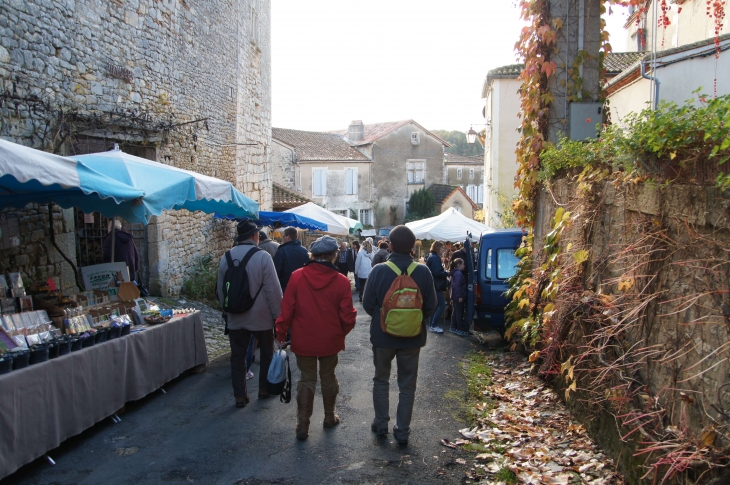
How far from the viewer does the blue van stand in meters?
9.46

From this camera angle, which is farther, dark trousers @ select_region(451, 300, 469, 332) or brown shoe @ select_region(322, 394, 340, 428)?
dark trousers @ select_region(451, 300, 469, 332)

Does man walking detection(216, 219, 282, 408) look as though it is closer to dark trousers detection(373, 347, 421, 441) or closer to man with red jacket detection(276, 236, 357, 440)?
man with red jacket detection(276, 236, 357, 440)

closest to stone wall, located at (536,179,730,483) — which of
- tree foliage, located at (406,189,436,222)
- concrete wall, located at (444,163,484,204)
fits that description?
tree foliage, located at (406,189,436,222)

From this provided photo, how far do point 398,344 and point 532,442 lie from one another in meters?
1.41

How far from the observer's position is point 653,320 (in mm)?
3732

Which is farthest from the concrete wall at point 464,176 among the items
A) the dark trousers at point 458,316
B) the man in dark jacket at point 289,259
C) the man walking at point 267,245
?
the man in dark jacket at point 289,259

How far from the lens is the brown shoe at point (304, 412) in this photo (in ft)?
16.1

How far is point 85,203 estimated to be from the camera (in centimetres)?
702

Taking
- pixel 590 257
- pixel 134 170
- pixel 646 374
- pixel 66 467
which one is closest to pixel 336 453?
pixel 66 467

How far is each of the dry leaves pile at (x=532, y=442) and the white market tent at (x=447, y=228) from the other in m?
8.68

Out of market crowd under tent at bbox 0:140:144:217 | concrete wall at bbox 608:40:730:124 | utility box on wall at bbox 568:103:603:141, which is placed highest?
concrete wall at bbox 608:40:730:124

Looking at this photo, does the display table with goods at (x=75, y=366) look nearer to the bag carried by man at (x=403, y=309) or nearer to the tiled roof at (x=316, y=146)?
the bag carried by man at (x=403, y=309)

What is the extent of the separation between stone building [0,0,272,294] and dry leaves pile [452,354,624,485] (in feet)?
20.6

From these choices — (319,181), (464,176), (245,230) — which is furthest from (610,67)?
(464,176)
